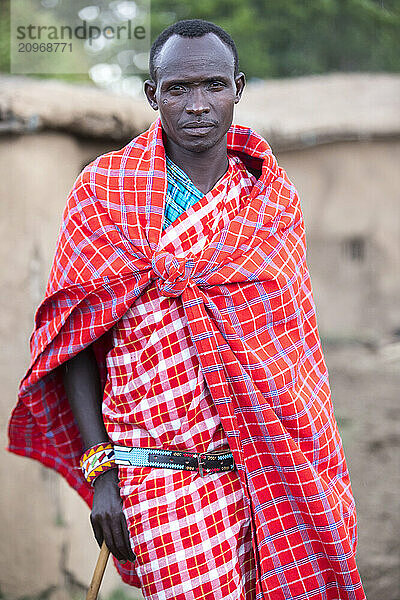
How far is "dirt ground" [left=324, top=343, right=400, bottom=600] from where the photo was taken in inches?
154

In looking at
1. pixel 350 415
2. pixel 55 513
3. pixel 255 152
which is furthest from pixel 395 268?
pixel 255 152

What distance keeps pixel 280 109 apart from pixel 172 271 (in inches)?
187

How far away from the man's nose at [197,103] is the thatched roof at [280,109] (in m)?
1.43

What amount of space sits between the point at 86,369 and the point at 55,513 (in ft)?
4.61

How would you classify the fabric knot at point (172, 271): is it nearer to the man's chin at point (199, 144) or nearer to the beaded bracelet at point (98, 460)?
the man's chin at point (199, 144)

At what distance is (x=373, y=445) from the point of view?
5.32m

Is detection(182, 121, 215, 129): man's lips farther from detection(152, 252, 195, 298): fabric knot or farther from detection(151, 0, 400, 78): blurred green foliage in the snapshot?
detection(151, 0, 400, 78): blurred green foliage

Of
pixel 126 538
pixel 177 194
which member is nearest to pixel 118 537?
pixel 126 538

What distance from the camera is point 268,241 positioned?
82.4 inches

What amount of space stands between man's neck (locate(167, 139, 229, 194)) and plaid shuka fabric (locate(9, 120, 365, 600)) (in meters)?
0.06

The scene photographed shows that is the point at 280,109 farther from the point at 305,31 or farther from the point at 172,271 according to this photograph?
the point at 305,31

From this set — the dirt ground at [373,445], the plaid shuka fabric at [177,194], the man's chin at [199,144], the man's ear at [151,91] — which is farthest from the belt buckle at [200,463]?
the dirt ground at [373,445]

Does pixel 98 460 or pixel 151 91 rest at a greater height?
pixel 151 91

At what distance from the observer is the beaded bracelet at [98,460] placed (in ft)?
6.91
